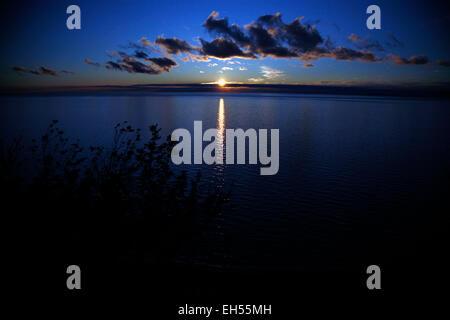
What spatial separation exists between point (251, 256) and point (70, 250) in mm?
8576

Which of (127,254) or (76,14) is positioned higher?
(76,14)

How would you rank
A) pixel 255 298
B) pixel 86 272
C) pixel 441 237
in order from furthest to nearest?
pixel 441 237 < pixel 86 272 < pixel 255 298

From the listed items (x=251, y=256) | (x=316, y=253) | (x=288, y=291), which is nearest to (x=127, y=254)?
(x=251, y=256)

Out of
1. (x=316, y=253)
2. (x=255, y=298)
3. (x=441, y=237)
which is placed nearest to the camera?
(x=255, y=298)

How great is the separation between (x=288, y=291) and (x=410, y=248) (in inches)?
351

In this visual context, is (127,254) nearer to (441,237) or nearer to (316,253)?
(316,253)

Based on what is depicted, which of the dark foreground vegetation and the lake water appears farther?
the lake water

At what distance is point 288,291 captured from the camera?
1210cm

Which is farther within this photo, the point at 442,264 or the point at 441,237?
the point at 441,237

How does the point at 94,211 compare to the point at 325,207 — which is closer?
the point at 94,211

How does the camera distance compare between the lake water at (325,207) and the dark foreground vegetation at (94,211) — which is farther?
the lake water at (325,207)

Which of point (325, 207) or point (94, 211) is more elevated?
point (94, 211)
